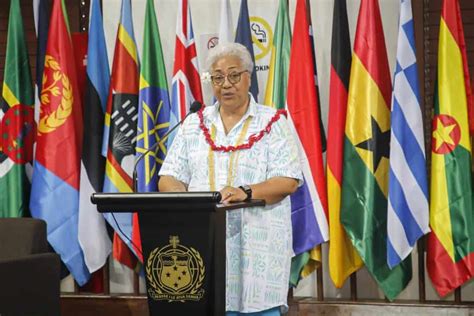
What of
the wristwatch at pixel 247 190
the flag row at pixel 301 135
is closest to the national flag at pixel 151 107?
the flag row at pixel 301 135

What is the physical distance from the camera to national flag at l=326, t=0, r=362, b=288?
13.9 feet

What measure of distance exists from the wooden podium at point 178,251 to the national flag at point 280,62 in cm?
175

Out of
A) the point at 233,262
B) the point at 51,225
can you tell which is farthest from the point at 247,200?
the point at 51,225

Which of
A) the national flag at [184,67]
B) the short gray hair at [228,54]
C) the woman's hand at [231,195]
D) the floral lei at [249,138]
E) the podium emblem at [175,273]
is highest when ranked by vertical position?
the national flag at [184,67]

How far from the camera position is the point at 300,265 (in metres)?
4.29

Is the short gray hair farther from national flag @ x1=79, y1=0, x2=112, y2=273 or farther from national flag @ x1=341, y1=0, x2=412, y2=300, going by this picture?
national flag @ x1=79, y1=0, x2=112, y2=273

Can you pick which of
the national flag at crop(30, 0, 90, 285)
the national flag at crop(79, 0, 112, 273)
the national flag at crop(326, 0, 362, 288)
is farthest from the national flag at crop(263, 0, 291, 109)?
the national flag at crop(30, 0, 90, 285)

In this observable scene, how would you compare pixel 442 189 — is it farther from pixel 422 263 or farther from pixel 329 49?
pixel 329 49

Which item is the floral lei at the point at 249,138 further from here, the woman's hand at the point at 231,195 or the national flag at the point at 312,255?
the national flag at the point at 312,255

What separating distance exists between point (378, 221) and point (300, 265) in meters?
0.49

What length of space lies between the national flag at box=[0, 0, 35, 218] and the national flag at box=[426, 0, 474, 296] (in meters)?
2.39

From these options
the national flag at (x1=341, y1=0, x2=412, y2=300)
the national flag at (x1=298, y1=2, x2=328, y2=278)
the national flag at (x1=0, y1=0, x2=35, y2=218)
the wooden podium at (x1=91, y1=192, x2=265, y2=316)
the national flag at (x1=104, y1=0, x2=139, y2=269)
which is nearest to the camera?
the wooden podium at (x1=91, y1=192, x2=265, y2=316)

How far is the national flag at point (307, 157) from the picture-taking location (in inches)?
167

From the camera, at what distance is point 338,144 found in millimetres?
4234
